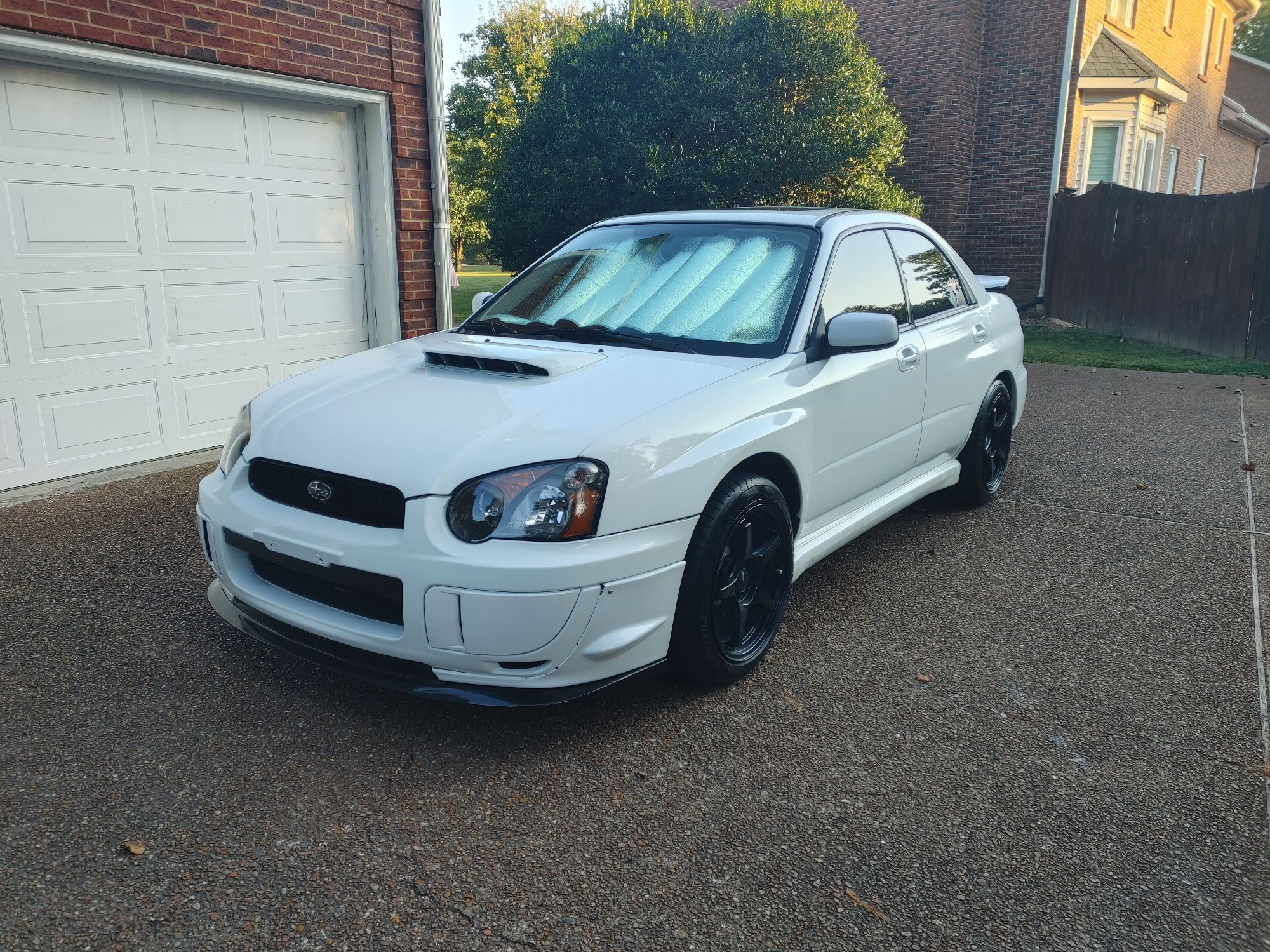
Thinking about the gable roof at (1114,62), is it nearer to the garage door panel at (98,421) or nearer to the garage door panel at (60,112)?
the garage door panel at (60,112)

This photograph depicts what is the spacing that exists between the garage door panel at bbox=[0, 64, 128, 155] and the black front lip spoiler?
404 centimetres

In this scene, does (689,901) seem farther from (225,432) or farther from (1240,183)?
(1240,183)

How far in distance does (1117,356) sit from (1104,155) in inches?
299

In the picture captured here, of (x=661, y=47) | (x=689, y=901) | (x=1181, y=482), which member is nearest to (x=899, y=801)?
(x=689, y=901)

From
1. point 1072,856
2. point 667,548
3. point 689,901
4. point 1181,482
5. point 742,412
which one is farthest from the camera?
point 1181,482

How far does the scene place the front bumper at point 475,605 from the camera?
276 centimetres

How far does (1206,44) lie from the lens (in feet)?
80.3

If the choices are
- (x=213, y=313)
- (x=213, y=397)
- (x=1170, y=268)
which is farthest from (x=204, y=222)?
(x=1170, y=268)

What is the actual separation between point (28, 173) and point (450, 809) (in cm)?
491

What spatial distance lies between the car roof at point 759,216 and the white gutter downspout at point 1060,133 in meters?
13.5

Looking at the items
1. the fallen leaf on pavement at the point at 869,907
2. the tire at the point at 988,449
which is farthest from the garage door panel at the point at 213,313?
the fallen leaf on pavement at the point at 869,907

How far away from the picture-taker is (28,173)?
222 inches

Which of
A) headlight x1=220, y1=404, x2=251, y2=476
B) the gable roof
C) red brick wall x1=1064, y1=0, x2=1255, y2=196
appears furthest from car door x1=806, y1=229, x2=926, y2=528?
the gable roof

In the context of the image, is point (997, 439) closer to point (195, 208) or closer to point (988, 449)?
point (988, 449)
